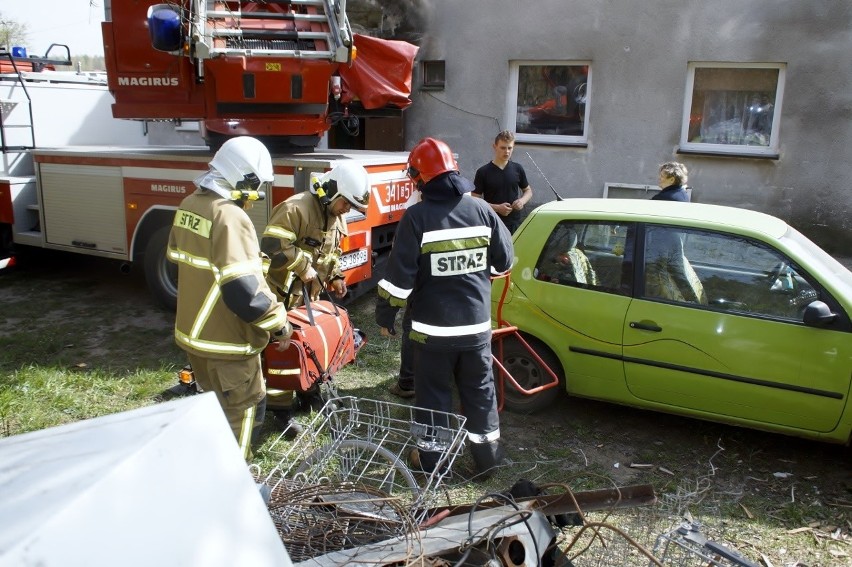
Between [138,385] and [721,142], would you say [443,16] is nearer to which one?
[721,142]

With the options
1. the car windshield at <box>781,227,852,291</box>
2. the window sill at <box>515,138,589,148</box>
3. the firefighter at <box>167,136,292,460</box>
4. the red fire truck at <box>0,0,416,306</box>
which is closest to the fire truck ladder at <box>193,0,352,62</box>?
the red fire truck at <box>0,0,416,306</box>

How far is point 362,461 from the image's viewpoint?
308 centimetres

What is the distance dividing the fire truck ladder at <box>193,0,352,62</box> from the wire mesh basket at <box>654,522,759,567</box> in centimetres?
507

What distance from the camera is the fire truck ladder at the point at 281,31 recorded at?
19.8 ft

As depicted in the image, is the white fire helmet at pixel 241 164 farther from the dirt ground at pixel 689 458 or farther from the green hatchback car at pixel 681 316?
the dirt ground at pixel 689 458

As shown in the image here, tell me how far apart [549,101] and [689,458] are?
7046 mm

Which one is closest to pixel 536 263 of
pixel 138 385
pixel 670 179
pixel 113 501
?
pixel 670 179

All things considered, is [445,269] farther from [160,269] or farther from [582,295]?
[160,269]

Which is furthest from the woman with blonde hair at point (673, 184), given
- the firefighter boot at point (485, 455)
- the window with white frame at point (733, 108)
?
the window with white frame at point (733, 108)

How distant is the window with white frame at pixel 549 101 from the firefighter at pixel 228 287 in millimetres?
7381

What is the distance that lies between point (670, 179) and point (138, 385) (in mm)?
4555

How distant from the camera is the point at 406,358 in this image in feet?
17.0

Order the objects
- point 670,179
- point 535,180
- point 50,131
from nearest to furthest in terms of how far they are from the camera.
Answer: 1. point 670,179
2. point 50,131
3. point 535,180

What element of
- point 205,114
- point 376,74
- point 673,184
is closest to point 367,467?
point 673,184
